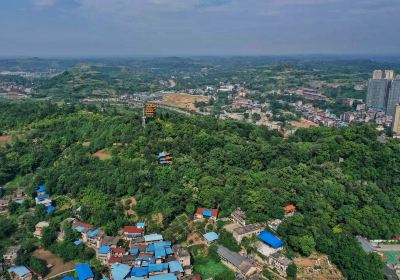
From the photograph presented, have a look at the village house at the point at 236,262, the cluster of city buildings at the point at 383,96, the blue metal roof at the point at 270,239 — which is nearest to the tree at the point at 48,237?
the village house at the point at 236,262

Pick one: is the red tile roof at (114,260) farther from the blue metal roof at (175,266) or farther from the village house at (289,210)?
the village house at (289,210)

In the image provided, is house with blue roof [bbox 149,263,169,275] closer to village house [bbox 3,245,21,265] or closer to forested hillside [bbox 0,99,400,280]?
forested hillside [bbox 0,99,400,280]

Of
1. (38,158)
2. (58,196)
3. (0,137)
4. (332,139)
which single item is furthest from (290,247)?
(0,137)

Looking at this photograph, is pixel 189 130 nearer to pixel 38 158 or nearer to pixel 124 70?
pixel 38 158

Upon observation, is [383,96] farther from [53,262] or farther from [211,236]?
[53,262]

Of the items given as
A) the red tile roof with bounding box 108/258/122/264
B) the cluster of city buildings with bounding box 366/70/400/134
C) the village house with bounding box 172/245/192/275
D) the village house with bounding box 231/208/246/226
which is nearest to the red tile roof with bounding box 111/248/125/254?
the red tile roof with bounding box 108/258/122/264

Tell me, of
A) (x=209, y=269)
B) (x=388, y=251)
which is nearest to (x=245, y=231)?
(x=209, y=269)

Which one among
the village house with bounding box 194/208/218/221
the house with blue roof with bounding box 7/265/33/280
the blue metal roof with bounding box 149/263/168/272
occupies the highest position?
the village house with bounding box 194/208/218/221
